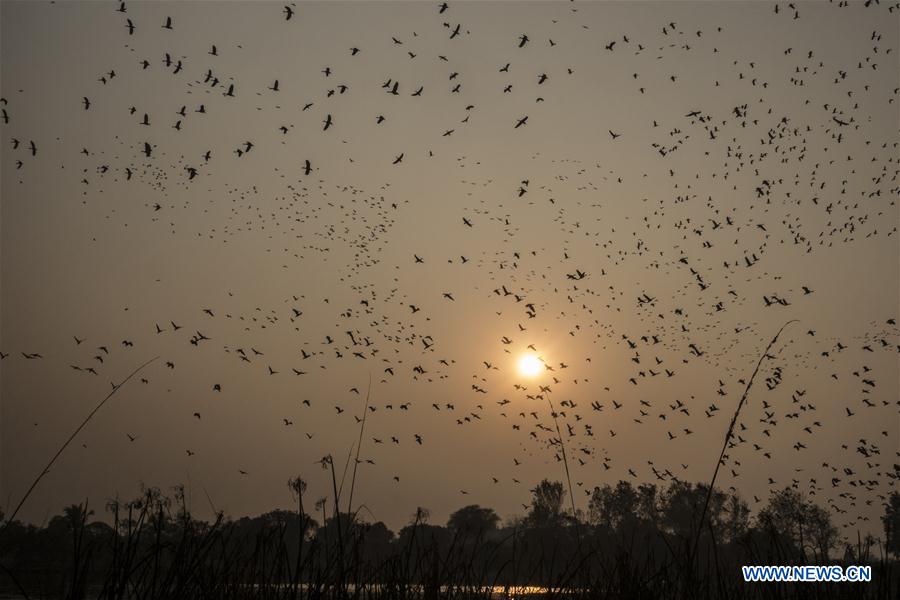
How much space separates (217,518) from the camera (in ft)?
16.0

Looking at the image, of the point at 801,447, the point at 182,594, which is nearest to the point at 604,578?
the point at 182,594

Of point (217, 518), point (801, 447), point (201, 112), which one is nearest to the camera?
point (217, 518)

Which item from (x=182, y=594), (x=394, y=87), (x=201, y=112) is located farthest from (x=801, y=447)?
(x=182, y=594)

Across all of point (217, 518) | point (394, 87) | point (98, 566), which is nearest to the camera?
point (217, 518)

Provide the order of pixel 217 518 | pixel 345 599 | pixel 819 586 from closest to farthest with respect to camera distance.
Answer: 1. pixel 217 518
2. pixel 345 599
3. pixel 819 586

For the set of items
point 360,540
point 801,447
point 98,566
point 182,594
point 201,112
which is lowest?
point 98,566

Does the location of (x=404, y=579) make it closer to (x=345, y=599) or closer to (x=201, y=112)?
(x=345, y=599)

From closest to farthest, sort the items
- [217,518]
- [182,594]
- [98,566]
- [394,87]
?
1. [217,518]
2. [182,594]
3. [394,87]
4. [98,566]

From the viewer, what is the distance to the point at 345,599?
5.58 meters

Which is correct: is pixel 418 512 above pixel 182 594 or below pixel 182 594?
above

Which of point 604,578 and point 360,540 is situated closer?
point 360,540

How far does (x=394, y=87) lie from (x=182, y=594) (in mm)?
24739

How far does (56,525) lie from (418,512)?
14004cm

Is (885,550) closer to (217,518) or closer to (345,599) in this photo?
(345,599)
